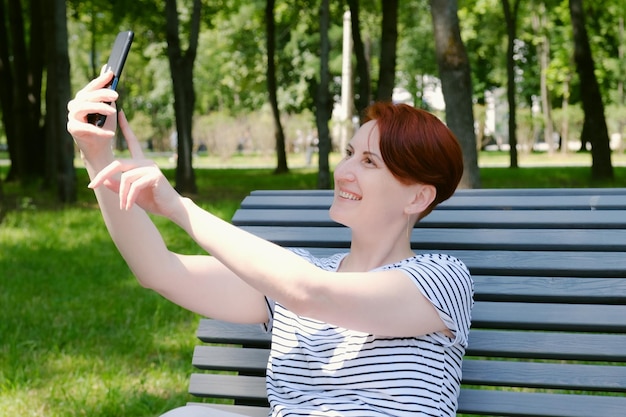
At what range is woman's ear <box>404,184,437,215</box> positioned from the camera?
7.64 ft

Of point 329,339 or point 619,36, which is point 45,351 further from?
point 619,36

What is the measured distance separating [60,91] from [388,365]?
10814 mm

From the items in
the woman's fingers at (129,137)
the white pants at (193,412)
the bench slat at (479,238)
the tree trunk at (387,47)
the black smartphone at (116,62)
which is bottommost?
the white pants at (193,412)

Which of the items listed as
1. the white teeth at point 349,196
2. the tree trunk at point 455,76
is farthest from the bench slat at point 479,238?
the tree trunk at point 455,76

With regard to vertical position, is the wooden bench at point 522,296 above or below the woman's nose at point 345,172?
below

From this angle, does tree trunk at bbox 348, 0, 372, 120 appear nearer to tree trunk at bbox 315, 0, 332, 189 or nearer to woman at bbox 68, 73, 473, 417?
tree trunk at bbox 315, 0, 332, 189

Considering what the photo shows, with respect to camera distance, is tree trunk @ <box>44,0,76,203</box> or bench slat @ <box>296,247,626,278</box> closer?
bench slat @ <box>296,247,626,278</box>

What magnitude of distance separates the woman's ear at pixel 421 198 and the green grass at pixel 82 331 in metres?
2.26

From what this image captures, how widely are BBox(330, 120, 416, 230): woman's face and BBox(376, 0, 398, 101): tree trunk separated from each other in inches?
530

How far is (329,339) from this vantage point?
2346 mm

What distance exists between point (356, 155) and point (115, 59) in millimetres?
614

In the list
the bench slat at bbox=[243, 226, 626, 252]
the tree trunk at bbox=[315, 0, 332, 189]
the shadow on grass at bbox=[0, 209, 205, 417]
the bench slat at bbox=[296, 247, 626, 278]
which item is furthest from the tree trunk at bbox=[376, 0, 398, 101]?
the bench slat at bbox=[296, 247, 626, 278]

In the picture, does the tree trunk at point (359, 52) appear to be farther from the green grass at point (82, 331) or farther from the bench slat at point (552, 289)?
the bench slat at point (552, 289)

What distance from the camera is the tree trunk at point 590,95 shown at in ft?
55.5
